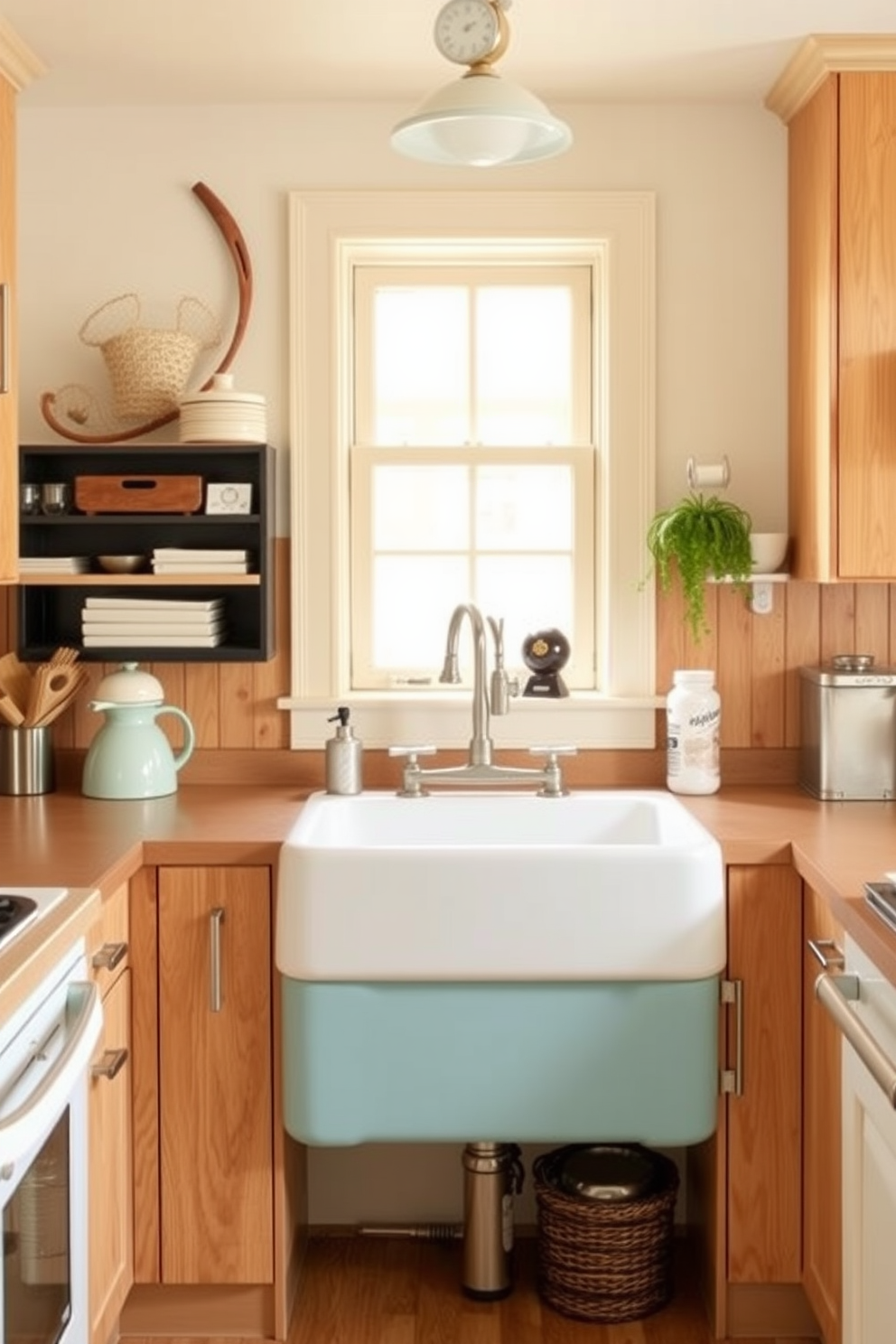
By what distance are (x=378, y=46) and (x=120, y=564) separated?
3.63ft

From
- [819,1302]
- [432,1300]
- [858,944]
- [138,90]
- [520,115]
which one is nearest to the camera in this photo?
[858,944]

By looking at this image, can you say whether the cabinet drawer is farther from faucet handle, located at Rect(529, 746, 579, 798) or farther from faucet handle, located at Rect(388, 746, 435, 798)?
faucet handle, located at Rect(529, 746, 579, 798)

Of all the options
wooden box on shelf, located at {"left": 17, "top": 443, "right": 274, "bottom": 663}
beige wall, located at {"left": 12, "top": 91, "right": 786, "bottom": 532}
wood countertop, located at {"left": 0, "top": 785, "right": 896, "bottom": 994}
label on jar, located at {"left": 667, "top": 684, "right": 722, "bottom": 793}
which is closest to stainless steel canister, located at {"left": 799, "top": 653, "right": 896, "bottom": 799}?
wood countertop, located at {"left": 0, "top": 785, "right": 896, "bottom": 994}

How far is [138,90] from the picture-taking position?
336 centimetres

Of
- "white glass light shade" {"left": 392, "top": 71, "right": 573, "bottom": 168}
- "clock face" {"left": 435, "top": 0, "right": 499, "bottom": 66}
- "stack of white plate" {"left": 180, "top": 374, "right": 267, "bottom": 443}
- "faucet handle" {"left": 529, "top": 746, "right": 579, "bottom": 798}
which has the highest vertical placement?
"clock face" {"left": 435, "top": 0, "right": 499, "bottom": 66}

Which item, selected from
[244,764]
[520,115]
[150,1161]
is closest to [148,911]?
[150,1161]

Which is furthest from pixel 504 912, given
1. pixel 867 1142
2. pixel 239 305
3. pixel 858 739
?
pixel 239 305

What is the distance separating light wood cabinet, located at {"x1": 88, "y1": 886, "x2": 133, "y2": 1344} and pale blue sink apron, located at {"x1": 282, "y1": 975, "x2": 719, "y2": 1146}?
276mm

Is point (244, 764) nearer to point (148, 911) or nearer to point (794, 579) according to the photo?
Answer: point (148, 911)

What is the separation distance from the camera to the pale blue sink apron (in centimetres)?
274

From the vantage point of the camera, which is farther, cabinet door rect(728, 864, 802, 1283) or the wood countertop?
cabinet door rect(728, 864, 802, 1283)

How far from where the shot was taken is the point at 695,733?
3322 mm

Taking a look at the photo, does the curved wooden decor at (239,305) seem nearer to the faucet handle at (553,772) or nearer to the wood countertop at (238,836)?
the wood countertop at (238,836)

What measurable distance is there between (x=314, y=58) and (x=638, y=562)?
46.4 inches
